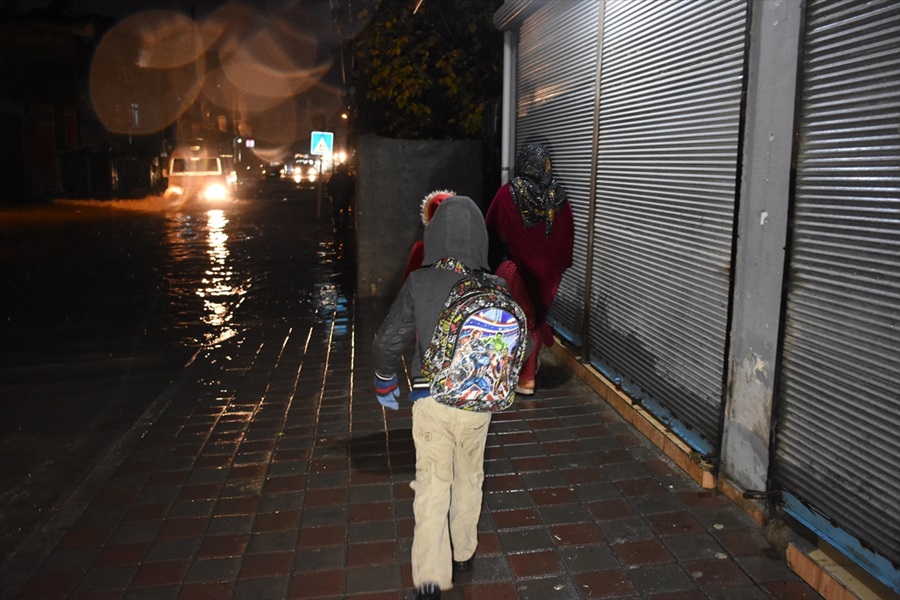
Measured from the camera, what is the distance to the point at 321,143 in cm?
2002

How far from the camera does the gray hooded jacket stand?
3145 millimetres

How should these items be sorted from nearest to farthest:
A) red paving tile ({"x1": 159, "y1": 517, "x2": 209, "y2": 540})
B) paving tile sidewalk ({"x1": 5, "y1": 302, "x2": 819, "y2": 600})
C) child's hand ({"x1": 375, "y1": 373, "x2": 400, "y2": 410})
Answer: child's hand ({"x1": 375, "y1": 373, "x2": 400, "y2": 410}) < paving tile sidewalk ({"x1": 5, "y1": 302, "x2": 819, "y2": 600}) < red paving tile ({"x1": 159, "y1": 517, "x2": 209, "y2": 540})

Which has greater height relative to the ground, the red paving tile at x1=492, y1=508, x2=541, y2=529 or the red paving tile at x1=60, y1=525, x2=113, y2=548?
the red paving tile at x1=492, y1=508, x2=541, y2=529

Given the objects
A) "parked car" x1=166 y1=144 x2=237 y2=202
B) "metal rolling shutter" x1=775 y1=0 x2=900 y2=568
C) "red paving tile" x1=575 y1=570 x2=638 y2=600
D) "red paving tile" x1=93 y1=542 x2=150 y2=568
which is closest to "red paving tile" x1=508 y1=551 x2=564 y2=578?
"red paving tile" x1=575 y1=570 x2=638 y2=600

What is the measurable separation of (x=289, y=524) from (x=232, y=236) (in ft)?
54.6

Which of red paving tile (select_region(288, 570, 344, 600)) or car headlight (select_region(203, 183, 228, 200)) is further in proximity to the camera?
car headlight (select_region(203, 183, 228, 200))

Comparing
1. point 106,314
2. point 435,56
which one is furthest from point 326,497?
point 435,56

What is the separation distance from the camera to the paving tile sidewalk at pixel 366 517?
3.49 meters

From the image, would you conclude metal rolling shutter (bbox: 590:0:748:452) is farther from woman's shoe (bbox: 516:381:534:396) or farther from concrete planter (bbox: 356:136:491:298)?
concrete planter (bbox: 356:136:491:298)

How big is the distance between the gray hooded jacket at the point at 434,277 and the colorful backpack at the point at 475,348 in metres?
0.09

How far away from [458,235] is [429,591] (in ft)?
5.13

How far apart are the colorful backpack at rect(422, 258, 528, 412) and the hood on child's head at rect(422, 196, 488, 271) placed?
15 cm

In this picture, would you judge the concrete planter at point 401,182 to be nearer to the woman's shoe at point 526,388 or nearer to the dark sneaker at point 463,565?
the woman's shoe at point 526,388

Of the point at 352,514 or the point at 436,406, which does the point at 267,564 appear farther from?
the point at 436,406
